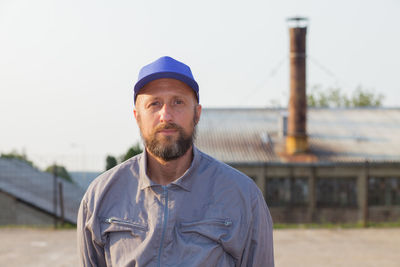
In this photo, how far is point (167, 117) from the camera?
2.07 m

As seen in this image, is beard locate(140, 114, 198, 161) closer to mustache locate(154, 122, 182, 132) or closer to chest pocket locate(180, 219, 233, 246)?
mustache locate(154, 122, 182, 132)

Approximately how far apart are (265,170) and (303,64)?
18.9 ft

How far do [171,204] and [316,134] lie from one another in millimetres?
23838

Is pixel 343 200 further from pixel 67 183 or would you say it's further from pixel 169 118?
pixel 169 118

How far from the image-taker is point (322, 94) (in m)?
46.0

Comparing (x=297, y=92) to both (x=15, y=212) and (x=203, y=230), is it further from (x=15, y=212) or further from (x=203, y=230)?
(x=203, y=230)

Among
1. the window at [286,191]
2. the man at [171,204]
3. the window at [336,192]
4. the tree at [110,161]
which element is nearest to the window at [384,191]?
the window at [336,192]

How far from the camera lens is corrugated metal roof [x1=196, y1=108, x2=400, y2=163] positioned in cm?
2259

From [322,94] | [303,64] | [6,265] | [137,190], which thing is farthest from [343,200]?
[322,94]

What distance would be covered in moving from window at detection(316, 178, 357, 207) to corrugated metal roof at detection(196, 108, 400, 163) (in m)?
1.09

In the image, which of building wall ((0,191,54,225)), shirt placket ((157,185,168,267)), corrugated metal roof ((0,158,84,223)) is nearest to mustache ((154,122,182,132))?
shirt placket ((157,185,168,267))

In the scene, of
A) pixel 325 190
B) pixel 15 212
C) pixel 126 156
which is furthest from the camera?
pixel 325 190

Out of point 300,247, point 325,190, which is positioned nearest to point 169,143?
point 300,247

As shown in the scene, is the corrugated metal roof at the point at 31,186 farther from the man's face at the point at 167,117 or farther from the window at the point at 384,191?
the man's face at the point at 167,117
